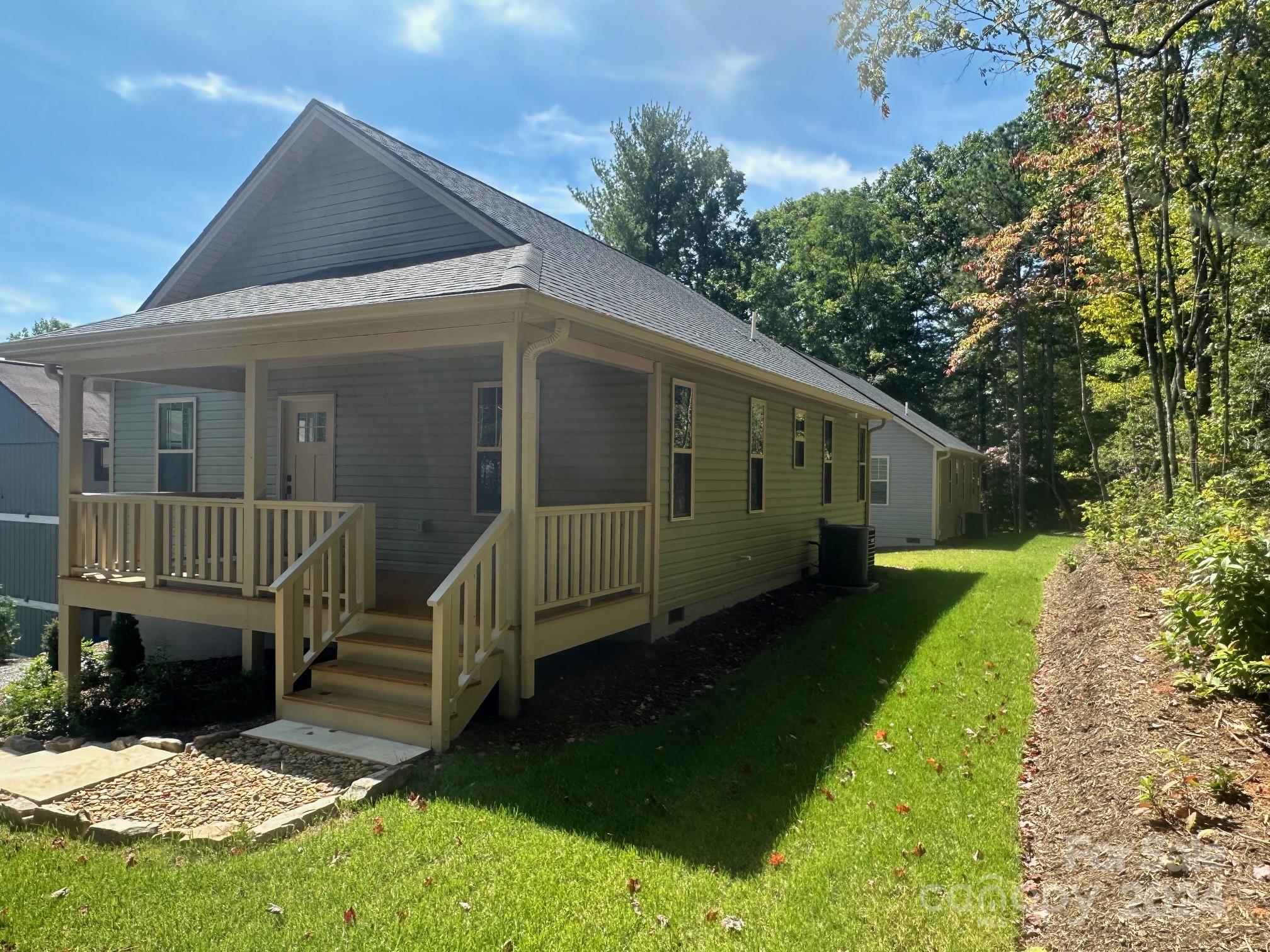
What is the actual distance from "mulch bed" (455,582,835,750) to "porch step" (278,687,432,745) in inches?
12.8

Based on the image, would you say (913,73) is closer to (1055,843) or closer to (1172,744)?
(1172,744)

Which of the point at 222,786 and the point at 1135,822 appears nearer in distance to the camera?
the point at 1135,822

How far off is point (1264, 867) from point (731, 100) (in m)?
11.4

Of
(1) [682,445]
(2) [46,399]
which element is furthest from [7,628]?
(1) [682,445]

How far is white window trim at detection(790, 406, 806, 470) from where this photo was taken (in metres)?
12.2

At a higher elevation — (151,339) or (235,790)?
(151,339)

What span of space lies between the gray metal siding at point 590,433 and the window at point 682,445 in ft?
1.36

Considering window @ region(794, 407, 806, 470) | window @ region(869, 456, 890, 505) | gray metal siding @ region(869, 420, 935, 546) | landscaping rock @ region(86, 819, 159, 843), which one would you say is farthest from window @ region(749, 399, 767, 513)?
window @ region(869, 456, 890, 505)

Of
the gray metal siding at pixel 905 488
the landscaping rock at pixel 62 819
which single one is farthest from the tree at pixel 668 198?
the landscaping rock at pixel 62 819

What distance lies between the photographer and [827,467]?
14.0 m

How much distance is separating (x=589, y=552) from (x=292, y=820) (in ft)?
10.5

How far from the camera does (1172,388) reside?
1065cm

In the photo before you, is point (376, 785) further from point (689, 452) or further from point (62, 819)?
point (689, 452)

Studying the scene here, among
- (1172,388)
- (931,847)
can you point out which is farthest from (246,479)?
(1172,388)
